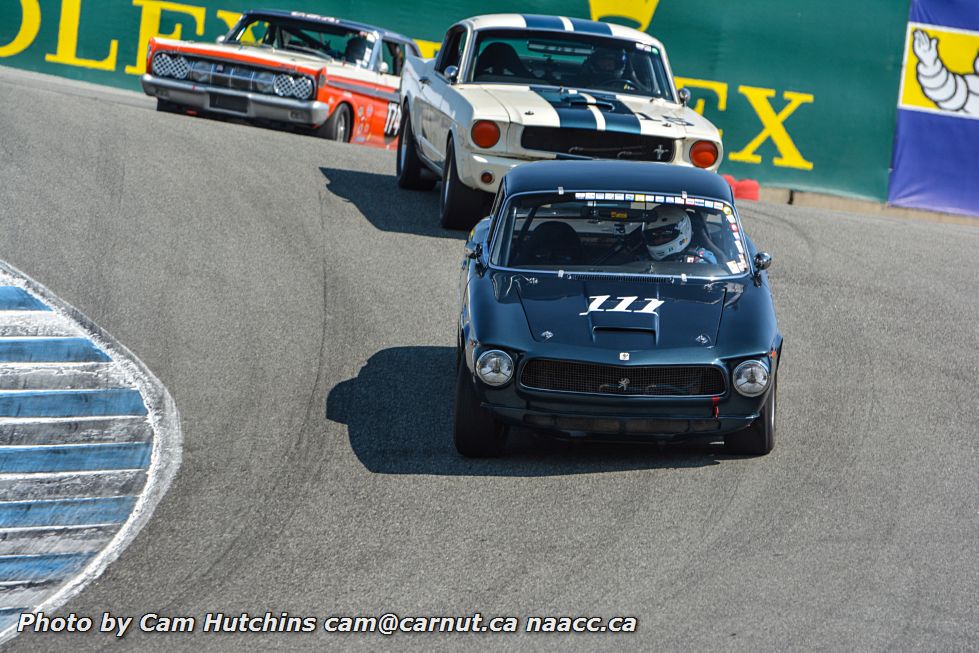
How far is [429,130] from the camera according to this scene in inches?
477

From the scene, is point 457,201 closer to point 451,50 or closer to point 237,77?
point 451,50

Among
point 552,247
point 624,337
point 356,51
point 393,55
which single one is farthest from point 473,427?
point 393,55

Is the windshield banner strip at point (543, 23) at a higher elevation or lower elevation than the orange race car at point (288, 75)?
higher

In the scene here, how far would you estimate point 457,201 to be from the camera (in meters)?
11.1

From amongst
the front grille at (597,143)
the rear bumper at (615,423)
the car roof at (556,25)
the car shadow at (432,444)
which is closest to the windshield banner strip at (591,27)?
the car roof at (556,25)

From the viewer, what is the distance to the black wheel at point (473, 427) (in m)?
6.41

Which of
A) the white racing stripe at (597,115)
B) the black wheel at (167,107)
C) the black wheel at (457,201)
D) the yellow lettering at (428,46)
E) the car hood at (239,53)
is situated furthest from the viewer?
the yellow lettering at (428,46)

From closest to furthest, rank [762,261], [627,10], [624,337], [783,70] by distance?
[624,337], [762,261], [783,70], [627,10]

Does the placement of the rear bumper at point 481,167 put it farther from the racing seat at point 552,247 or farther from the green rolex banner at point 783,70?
the green rolex banner at point 783,70

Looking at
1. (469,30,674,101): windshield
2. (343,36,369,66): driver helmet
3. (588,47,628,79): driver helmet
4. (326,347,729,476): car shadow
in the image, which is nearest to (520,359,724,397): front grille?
(326,347,729,476): car shadow

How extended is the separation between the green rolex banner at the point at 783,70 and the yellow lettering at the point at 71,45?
0.68 feet

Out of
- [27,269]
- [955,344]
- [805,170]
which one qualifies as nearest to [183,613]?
[27,269]

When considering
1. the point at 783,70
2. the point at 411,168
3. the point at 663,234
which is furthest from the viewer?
the point at 783,70

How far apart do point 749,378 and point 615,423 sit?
658 mm
